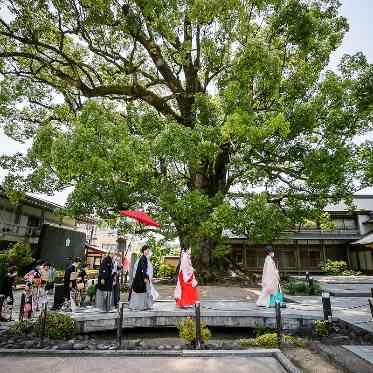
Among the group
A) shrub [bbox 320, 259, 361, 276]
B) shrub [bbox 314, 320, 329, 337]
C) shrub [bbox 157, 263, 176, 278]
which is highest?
shrub [bbox 320, 259, 361, 276]

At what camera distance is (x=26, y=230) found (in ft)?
77.2

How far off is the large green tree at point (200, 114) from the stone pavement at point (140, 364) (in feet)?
20.0

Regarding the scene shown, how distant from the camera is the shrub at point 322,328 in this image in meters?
7.55

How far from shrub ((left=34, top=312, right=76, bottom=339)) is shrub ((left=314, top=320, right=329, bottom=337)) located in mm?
6138

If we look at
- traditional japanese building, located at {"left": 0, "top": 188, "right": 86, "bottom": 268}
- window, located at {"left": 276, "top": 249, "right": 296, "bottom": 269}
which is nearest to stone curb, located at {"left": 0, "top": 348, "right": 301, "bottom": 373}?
traditional japanese building, located at {"left": 0, "top": 188, "right": 86, "bottom": 268}

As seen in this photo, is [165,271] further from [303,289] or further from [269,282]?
[269,282]

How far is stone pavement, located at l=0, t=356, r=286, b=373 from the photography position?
5.04 meters

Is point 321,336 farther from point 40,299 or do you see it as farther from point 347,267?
point 347,267

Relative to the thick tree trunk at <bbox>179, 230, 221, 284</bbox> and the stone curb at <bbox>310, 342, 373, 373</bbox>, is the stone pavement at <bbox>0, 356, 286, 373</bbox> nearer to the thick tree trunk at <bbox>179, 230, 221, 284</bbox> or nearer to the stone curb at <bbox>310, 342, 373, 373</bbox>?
the stone curb at <bbox>310, 342, 373, 373</bbox>

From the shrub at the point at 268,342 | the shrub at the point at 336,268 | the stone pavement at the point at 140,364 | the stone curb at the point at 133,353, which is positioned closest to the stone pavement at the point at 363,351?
the shrub at the point at 268,342

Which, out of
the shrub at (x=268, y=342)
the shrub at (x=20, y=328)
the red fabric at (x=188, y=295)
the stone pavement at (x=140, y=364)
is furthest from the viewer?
the red fabric at (x=188, y=295)

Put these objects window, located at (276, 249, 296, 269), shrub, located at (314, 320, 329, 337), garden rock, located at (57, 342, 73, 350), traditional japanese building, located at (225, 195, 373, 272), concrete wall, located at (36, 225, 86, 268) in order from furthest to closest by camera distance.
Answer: window, located at (276, 249, 296, 269), traditional japanese building, located at (225, 195, 373, 272), concrete wall, located at (36, 225, 86, 268), shrub, located at (314, 320, 329, 337), garden rock, located at (57, 342, 73, 350)

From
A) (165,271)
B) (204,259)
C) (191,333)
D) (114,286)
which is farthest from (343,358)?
(165,271)

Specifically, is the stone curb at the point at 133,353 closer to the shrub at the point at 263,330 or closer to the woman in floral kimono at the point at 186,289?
the shrub at the point at 263,330
